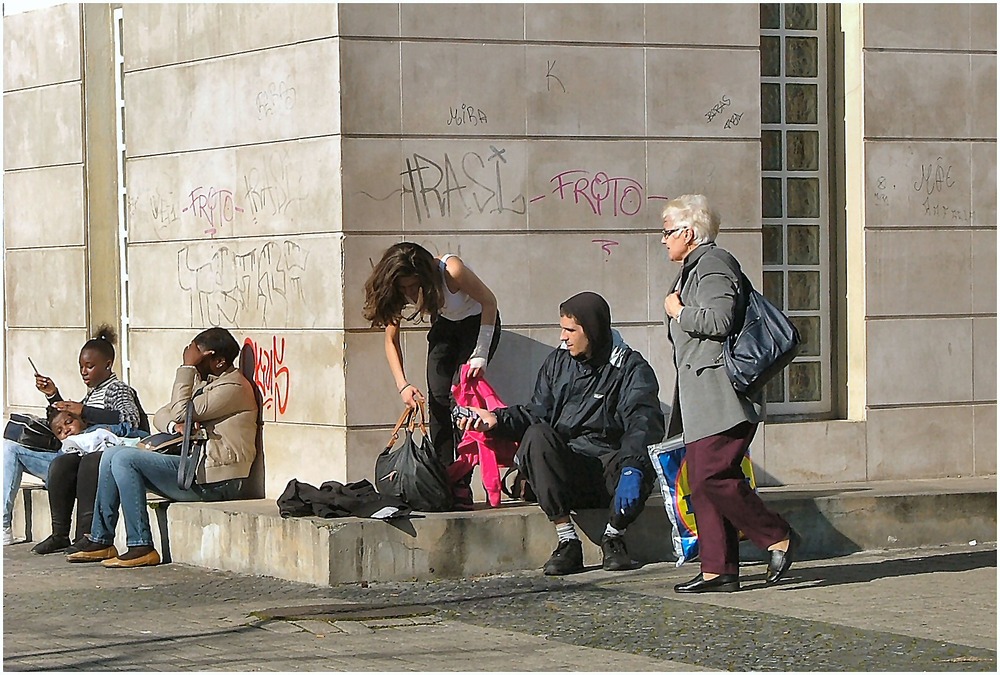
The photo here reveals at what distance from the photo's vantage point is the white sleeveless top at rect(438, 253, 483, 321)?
32.8 ft

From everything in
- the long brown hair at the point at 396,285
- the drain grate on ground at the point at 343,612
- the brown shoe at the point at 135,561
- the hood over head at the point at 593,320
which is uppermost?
the long brown hair at the point at 396,285

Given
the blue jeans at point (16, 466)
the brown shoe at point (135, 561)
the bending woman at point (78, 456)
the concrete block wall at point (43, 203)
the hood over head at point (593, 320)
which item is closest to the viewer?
the hood over head at point (593, 320)

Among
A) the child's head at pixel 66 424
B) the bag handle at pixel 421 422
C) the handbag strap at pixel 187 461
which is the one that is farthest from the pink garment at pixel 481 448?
the child's head at pixel 66 424

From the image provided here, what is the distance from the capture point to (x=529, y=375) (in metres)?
10.8

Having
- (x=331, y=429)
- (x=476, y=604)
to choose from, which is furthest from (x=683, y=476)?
(x=331, y=429)

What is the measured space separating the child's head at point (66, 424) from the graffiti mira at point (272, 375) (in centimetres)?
112

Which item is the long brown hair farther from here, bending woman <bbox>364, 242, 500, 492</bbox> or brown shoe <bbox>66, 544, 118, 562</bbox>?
brown shoe <bbox>66, 544, 118, 562</bbox>

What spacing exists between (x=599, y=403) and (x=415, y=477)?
1.06m

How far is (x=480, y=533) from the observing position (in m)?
9.54

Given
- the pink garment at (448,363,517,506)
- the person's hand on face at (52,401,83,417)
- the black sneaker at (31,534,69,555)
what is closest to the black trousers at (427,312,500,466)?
the pink garment at (448,363,517,506)

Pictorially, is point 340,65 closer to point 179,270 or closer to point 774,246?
point 179,270

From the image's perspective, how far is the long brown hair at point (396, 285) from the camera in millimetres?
9773

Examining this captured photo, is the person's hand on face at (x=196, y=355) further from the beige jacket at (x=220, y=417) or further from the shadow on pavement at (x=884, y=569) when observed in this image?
the shadow on pavement at (x=884, y=569)

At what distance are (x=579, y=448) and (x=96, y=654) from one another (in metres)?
3.01
